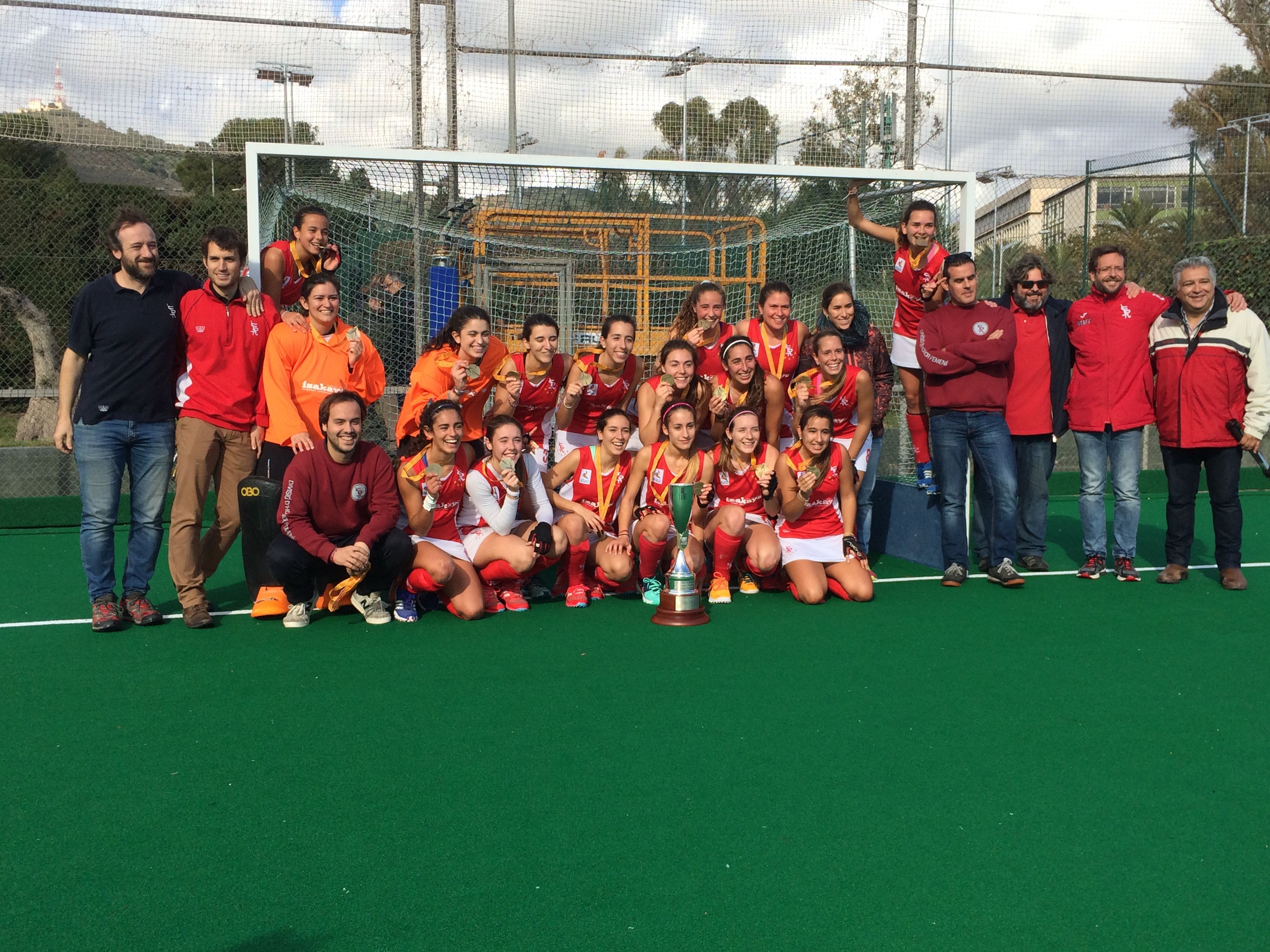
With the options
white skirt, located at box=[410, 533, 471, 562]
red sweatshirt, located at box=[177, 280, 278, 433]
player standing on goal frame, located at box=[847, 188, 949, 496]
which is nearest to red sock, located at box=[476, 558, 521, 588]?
white skirt, located at box=[410, 533, 471, 562]

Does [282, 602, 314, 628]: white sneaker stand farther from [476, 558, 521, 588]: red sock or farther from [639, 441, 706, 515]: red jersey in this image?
[639, 441, 706, 515]: red jersey

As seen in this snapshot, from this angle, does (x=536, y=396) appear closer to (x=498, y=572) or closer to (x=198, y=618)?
(x=498, y=572)

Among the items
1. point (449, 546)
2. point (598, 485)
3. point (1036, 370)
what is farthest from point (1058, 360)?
point (449, 546)

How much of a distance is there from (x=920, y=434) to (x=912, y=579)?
0.92m

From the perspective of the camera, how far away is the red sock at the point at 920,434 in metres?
6.56

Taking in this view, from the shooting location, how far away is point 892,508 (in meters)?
6.98

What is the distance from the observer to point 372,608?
17.3 ft

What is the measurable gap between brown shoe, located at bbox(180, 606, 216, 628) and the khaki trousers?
23mm

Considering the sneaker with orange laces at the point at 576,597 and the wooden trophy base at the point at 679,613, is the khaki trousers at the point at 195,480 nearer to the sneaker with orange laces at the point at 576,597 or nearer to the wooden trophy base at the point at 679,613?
the sneaker with orange laces at the point at 576,597

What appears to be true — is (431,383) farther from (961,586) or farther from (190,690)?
(961,586)

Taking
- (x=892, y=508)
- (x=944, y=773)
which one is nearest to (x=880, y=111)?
(x=892, y=508)

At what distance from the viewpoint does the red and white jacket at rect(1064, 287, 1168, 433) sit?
19.6 ft

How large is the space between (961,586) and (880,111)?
4513mm

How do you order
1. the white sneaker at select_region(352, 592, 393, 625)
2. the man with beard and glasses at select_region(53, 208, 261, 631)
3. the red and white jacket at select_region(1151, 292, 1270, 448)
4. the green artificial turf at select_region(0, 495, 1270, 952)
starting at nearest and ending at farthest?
the green artificial turf at select_region(0, 495, 1270, 952), the man with beard and glasses at select_region(53, 208, 261, 631), the white sneaker at select_region(352, 592, 393, 625), the red and white jacket at select_region(1151, 292, 1270, 448)
